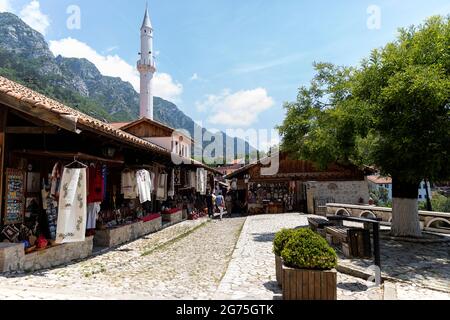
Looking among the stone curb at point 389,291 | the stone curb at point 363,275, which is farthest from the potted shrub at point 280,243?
the stone curb at point 363,275

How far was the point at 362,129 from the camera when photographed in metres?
9.63

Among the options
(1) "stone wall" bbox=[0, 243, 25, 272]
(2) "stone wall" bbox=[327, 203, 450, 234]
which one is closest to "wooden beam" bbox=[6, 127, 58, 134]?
(1) "stone wall" bbox=[0, 243, 25, 272]

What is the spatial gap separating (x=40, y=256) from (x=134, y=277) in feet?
6.56

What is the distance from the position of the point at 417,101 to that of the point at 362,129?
1.82m

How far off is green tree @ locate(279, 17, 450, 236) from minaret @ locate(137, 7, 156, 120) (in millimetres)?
32977

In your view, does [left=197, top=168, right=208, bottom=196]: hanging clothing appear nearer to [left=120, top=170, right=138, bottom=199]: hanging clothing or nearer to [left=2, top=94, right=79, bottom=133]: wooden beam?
[left=120, top=170, right=138, bottom=199]: hanging clothing

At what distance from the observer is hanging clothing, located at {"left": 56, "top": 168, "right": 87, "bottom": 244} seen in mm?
6844

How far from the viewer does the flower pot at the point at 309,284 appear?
448cm

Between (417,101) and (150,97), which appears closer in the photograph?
(417,101)

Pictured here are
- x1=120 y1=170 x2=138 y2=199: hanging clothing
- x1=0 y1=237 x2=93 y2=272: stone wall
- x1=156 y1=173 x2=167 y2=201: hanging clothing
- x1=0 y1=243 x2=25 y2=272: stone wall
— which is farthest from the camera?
x1=156 y1=173 x2=167 y2=201: hanging clothing

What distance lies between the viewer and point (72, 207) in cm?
694

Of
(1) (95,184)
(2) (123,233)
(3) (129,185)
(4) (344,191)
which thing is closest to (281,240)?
(1) (95,184)
